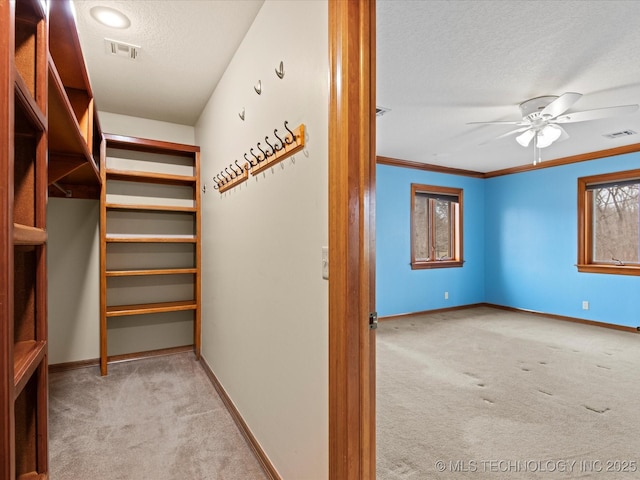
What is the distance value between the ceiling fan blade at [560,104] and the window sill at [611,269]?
297cm

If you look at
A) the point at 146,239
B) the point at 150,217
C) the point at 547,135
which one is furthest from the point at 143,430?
the point at 547,135

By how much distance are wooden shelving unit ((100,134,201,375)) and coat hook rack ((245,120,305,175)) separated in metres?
1.81

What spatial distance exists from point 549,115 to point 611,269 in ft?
9.95

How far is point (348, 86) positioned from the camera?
117 centimetres

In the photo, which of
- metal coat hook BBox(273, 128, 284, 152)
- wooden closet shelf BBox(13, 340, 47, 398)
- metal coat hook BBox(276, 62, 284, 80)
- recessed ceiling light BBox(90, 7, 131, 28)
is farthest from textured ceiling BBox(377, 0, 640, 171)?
wooden closet shelf BBox(13, 340, 47, 398)

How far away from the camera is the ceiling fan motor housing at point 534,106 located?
2952 millimetres

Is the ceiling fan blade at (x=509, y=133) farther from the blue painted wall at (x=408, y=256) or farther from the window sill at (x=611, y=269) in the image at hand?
the window sill at (x=611, y=269)

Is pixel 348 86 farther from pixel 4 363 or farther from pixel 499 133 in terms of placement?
pixel 499 133

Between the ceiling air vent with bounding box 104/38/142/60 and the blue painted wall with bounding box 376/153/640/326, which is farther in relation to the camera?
the blue painted wall with bounding box 376/153/640/326

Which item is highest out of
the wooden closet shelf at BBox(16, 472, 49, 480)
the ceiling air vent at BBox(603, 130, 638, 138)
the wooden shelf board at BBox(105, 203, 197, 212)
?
the ceiling air vent at BBox(603, 130, 638, 138)

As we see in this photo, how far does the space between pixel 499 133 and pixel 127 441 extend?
175 inches

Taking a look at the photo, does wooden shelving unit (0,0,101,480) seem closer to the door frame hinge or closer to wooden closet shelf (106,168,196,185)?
the door frame hinge

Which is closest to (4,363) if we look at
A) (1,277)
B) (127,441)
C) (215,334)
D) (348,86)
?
(1,277)

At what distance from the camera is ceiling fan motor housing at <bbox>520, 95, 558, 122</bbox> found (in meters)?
2.95
